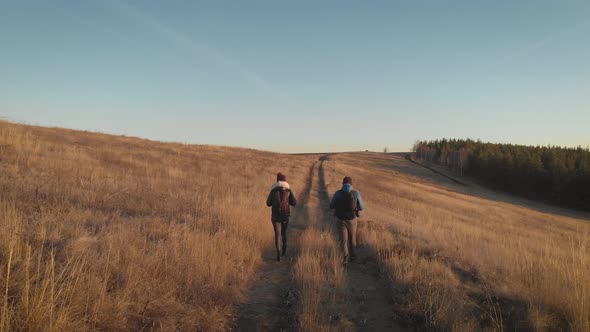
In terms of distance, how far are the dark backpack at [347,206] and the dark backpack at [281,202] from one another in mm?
1547

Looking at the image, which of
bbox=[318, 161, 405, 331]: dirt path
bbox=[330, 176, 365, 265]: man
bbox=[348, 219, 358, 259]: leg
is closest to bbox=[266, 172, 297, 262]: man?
bbox=[330, 176, 365, 265]: man

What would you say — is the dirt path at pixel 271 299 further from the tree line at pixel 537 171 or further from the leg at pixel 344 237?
the tree line at pixel 537 171

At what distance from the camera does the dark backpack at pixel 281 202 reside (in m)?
9.38

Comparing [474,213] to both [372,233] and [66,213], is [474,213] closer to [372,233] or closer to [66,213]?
[372,233]

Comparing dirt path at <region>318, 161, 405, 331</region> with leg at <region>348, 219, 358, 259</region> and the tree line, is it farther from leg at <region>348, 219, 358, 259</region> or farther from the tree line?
the tree line

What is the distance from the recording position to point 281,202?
30.9 feet

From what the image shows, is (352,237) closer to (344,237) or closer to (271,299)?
(344,237)

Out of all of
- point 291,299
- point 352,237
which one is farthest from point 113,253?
point 352,237

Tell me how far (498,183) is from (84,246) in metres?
81.5

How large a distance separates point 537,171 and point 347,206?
69824 millimetres

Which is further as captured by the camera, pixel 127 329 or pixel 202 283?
pixel 202 283

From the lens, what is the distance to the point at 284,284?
691 centimetres

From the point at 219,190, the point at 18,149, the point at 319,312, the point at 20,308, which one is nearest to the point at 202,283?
the point at 319,312

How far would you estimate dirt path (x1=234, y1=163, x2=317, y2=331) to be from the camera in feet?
16.7
